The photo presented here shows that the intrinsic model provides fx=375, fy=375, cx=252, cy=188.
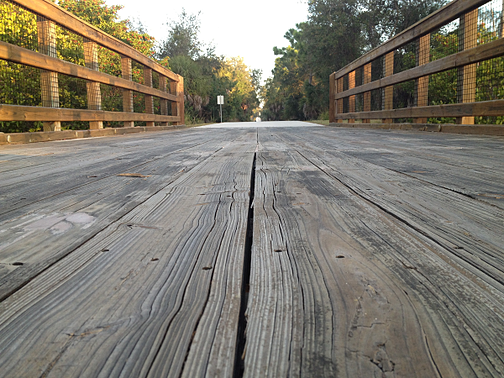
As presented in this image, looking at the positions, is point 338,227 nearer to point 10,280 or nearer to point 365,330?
point 365,330

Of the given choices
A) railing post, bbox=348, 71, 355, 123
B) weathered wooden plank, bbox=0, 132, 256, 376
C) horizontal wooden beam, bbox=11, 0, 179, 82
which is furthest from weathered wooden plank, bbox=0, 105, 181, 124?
railing post, bbox=348, 71, 355, 123

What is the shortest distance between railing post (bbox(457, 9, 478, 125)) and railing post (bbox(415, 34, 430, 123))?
0.91 metres

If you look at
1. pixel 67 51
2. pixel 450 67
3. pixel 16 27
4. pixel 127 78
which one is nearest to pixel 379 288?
pixel 450 67

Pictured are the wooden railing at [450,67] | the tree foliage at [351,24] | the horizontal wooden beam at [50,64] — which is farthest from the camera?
the tree foliage at [351,24]

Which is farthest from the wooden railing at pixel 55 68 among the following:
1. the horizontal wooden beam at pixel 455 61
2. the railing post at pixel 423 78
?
the railing post at pixel 423 78

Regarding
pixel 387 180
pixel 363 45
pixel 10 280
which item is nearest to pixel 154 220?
pixel 10 280

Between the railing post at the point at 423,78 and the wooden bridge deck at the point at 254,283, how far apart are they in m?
4.60

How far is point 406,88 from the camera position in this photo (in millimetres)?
12836

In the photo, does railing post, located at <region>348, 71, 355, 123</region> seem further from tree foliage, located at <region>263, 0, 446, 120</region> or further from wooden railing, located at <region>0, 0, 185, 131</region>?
tree foliage, located at <region>263, 0, 446, 120</region>

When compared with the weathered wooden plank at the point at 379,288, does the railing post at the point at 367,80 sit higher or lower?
higher

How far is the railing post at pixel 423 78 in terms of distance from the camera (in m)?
5.52

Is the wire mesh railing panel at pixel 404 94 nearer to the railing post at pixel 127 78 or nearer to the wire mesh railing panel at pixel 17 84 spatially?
the railing post at pixel 127 78

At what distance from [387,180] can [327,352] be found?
1.40 metres

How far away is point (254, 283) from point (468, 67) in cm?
490
